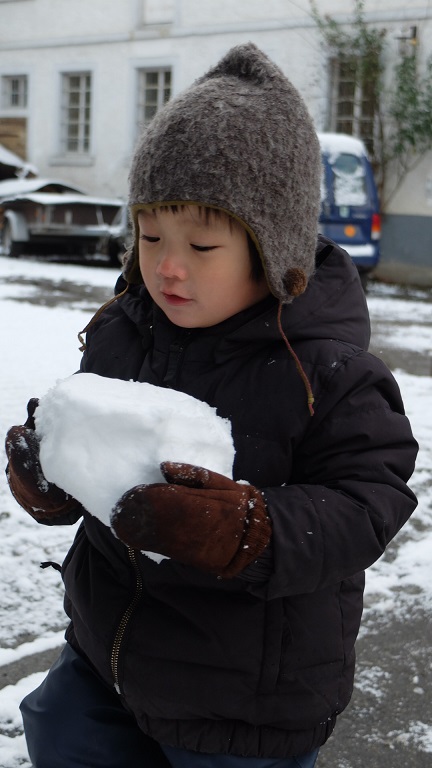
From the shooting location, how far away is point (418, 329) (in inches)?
336

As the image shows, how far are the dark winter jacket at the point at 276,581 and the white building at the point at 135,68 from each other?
1309cm

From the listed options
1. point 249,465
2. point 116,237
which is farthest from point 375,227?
point 249,465

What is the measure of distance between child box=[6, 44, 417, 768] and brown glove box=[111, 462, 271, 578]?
37mm

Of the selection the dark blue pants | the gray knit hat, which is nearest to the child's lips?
the gray knit hat

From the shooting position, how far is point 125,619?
1529 mm

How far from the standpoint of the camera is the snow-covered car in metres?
13.1

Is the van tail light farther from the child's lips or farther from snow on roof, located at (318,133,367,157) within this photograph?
the child's lips

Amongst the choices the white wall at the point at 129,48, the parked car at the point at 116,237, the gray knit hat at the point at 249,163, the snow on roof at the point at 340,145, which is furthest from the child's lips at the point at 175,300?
the white wall at the point at 129,48

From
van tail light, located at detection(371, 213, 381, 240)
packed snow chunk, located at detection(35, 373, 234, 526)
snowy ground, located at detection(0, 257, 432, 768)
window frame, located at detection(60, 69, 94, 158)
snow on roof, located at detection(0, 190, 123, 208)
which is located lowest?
snowy ground, located at detection(0, 257, 432, 768)

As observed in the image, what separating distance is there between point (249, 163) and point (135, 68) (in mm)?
16381

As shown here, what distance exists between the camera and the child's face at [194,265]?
4.87 ft

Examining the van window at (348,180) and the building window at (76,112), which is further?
the building window at (76,112)

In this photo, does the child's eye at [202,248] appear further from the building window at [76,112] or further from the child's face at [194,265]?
the building window at [76,112]

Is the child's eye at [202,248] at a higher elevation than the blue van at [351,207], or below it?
below
